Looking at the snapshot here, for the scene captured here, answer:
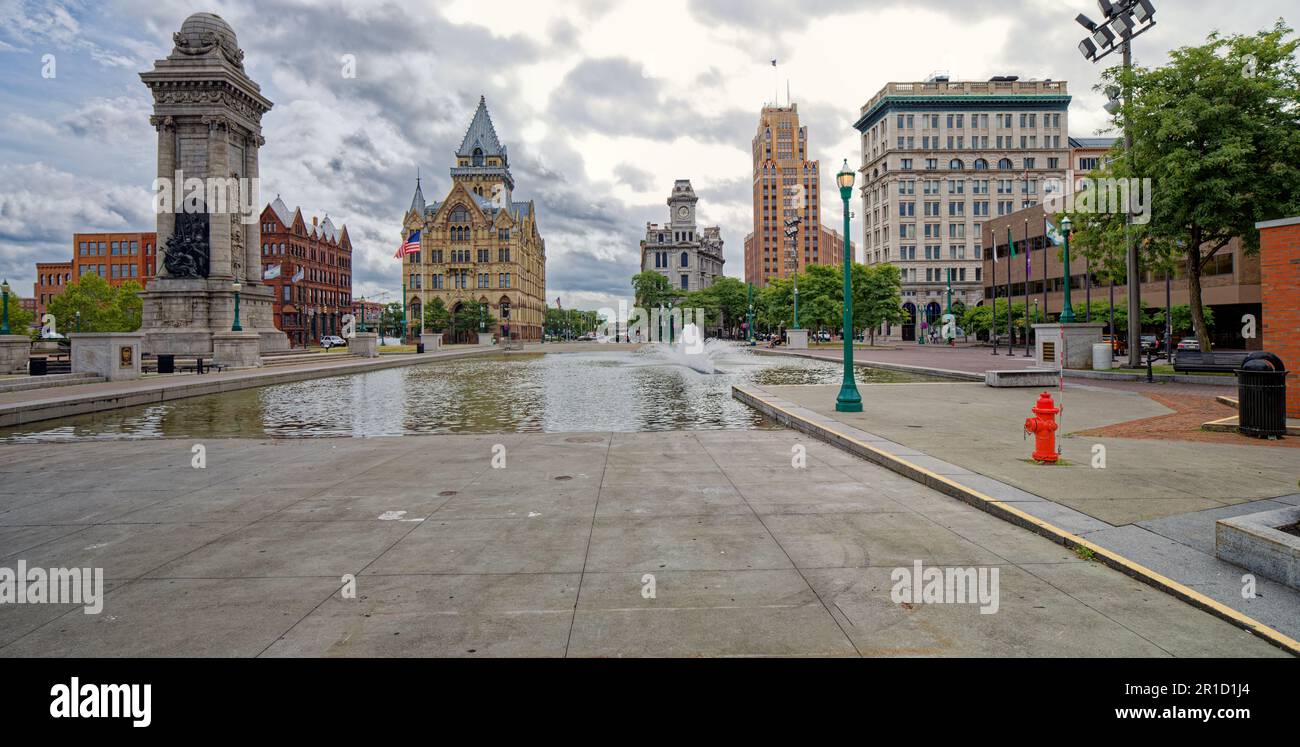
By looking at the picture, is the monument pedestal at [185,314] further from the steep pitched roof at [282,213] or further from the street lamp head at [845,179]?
the steep pitched roof at [282,213]

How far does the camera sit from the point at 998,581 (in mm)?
5043

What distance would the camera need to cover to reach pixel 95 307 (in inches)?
3012

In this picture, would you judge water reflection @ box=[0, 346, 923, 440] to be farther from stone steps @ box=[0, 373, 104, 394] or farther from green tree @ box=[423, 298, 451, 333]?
green tree @ box=[423, 298, 451, 333]

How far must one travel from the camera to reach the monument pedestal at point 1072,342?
2770 centimetres

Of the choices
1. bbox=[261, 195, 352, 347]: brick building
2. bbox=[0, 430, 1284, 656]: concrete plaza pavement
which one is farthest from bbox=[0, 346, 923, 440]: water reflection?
bbox=[261, 195, 352, 347]: brick building

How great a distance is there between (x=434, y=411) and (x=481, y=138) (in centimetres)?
13420

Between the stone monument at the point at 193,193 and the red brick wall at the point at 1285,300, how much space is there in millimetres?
42861

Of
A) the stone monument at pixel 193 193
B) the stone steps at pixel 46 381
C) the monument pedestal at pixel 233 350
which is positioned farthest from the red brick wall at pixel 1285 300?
the stone monument at pixel 193 193

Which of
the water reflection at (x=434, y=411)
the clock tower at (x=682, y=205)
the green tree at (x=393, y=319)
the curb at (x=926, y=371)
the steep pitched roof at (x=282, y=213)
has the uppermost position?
the clock tower at (x=682, y=205)

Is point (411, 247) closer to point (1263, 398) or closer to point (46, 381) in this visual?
point (46, 381)

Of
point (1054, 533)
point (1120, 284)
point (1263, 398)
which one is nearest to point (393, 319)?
point (1120, 284)

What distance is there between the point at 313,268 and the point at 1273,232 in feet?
397
